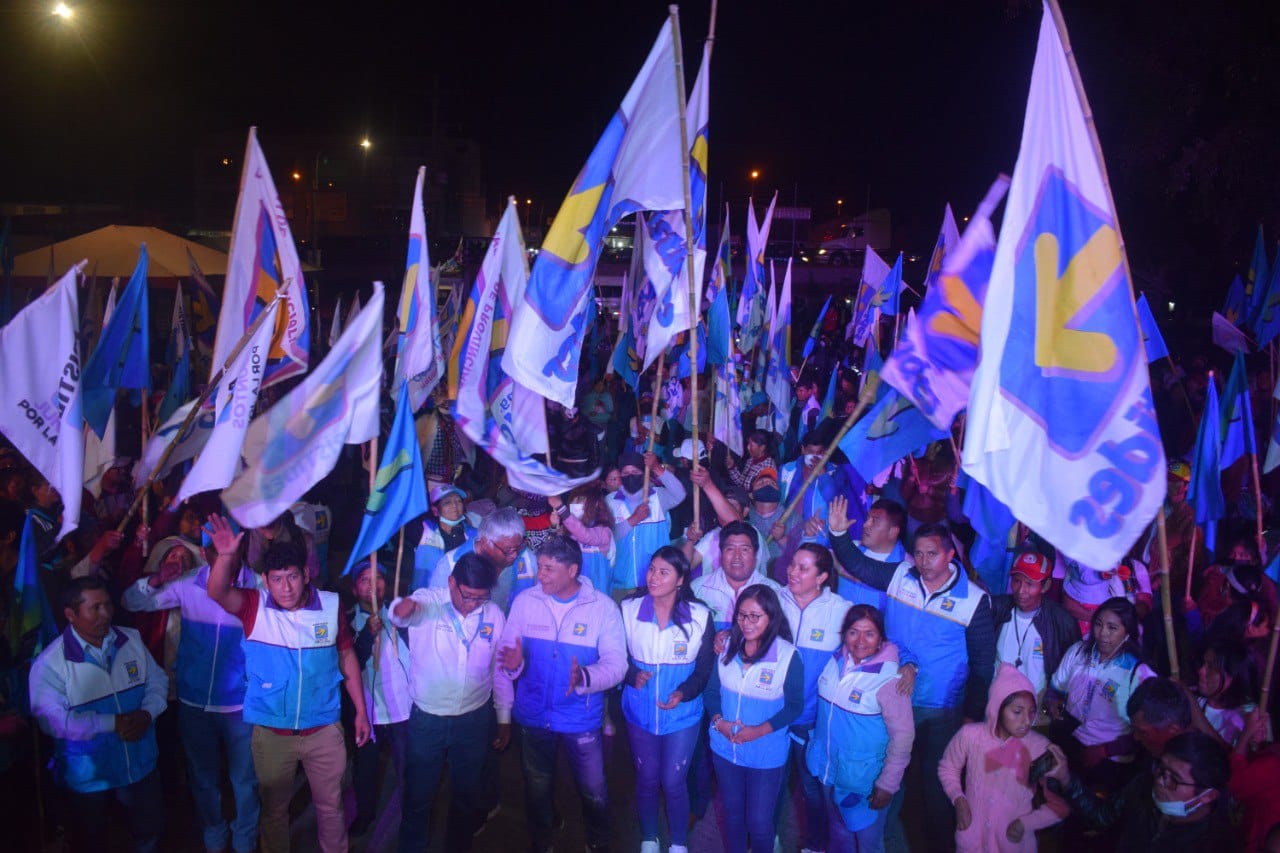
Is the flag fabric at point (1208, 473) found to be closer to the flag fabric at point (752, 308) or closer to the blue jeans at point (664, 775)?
the blue jeans at point (664, 775)

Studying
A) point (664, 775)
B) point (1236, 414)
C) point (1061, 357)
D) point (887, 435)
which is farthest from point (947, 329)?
point (1236, 414)

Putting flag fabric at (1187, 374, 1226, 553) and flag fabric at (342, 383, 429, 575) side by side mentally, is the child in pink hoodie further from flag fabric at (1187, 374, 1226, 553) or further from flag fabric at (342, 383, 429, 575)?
flag fabric at (342, 383, 429, 575)

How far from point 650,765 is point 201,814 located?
239 cm

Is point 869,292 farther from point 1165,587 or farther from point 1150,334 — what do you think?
point 1165,587

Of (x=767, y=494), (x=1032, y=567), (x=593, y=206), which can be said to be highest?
(x=593, y=206)

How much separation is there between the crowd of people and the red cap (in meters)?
0.02

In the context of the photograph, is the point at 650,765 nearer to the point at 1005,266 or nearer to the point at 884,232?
the point at 1005,266

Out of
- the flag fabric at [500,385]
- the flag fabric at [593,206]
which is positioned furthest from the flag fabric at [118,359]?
the flag fabric at [593,206]

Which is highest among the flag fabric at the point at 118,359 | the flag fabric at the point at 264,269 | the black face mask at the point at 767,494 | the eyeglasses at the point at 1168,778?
the flag fabric at the point at 264,269

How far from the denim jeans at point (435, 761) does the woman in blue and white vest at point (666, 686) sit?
0.83 meters

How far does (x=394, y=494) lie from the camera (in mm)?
4668

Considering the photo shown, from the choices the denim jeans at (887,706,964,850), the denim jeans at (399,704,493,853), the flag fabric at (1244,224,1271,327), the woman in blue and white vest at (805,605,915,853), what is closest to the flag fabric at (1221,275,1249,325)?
the flag fabric at (1244,224,1271,327)

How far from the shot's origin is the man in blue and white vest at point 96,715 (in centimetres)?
412

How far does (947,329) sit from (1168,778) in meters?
2.12
